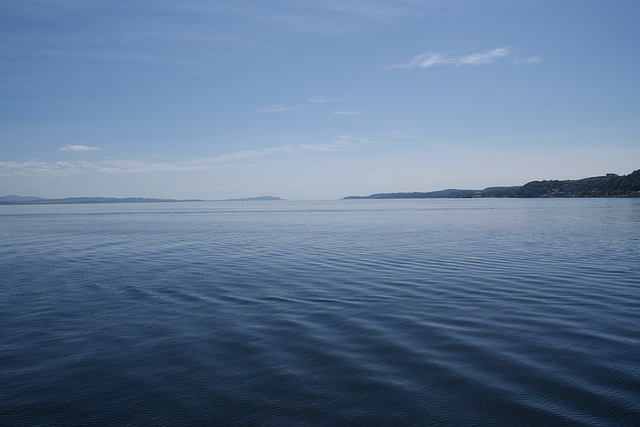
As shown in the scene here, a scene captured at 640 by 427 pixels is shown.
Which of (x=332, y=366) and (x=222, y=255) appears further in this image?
(x=222, y=255)

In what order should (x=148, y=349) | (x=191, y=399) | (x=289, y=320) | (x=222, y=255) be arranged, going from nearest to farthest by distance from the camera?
1. (x=191, y=399)
2. (x=148, y=349)
3. (x=289, y=320)
4. (x=222, y=255)

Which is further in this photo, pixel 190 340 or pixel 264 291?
pixel 264 291

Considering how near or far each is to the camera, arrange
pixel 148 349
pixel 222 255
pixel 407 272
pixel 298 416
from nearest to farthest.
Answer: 1. pixel 298 416
2. pixel 148 349
3. pixel 407 272
4. pixel 222 255

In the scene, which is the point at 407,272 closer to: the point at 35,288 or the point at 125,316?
the point at 125,316

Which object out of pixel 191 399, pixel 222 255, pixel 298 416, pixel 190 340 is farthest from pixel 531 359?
pixel 222 255

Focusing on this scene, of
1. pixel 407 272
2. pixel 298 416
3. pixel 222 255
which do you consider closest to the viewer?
pixel 298 416

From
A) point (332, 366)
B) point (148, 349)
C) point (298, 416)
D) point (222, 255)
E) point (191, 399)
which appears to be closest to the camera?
point (298, 416)

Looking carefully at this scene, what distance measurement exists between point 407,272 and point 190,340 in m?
9.83

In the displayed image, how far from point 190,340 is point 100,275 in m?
9.87

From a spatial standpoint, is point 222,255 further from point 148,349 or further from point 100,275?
point 148,349

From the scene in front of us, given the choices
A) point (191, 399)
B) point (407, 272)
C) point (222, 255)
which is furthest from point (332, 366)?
point (222, 255)

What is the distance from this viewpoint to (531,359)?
7.22m

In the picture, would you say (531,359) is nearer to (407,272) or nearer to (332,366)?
(332,366)

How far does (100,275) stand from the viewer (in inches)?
640
